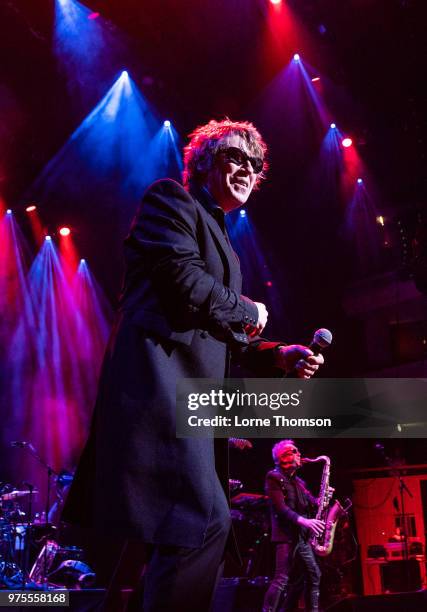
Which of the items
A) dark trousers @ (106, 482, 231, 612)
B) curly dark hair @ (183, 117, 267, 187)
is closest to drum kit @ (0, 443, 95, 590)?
curly dark hair @ (183, 117, 267, 187)

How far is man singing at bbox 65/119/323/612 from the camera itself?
165 centimetres

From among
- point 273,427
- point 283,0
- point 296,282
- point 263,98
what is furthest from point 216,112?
point 273,427

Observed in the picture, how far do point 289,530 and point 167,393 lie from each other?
7.10 metres

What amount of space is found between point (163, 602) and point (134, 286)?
0.92 meters

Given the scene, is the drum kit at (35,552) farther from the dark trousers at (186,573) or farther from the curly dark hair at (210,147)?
the dark trousers at (186,573)

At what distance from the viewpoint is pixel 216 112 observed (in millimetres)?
11578

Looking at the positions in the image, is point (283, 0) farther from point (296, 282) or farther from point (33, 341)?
point (33, 341)

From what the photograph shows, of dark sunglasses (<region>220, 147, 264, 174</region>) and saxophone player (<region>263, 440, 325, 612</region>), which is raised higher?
dark sunglasses (<region>220, 147, 264, 174</region>)

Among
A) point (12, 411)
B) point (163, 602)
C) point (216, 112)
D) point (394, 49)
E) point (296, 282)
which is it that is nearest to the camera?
point (163, 602)

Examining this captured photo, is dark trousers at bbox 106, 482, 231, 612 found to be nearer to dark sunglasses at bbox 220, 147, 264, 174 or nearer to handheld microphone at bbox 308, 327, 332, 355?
handheld microphone at bbox 308, 327, 332, 355

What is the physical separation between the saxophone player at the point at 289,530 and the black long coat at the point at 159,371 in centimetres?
666

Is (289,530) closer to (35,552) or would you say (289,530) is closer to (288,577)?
(288,577)

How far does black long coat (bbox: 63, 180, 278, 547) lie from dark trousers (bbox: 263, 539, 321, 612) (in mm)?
6626

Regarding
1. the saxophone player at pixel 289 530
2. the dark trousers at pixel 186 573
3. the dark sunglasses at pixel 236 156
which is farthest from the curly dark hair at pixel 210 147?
the saxophone player at pixel 289 530
